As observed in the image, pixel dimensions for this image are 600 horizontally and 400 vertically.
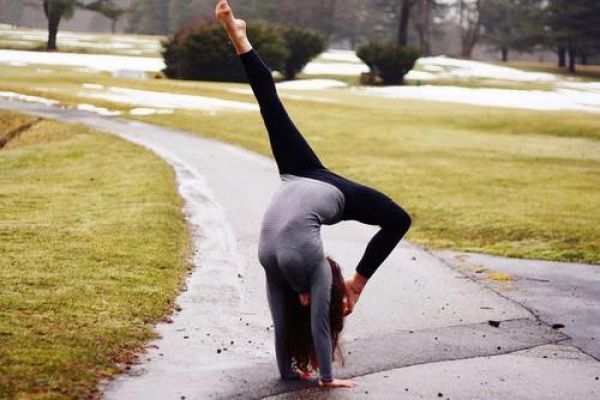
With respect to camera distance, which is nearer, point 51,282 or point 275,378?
point 275,378

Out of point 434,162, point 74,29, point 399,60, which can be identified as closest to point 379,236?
point 434,162

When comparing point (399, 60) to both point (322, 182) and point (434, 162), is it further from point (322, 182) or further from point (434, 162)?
point (322, 182)

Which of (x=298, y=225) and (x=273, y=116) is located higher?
(x=273, y=116)

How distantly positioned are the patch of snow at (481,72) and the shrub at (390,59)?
6131 mm

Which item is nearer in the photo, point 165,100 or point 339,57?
point 165,100

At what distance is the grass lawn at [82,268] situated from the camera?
6.12m

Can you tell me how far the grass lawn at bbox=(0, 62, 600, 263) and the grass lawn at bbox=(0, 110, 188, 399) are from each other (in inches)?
161

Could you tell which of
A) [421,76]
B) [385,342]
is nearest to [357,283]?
[385,342]

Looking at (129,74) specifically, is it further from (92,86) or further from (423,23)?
(423,23)

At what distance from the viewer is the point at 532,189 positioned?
1800 centimetres

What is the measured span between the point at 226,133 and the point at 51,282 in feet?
64.8

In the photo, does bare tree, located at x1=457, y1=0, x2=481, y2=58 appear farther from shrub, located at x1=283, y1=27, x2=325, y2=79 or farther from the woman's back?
the woman's back

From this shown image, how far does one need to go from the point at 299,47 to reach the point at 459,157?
3891 centimetres

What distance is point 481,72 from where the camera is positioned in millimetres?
A: 71312
